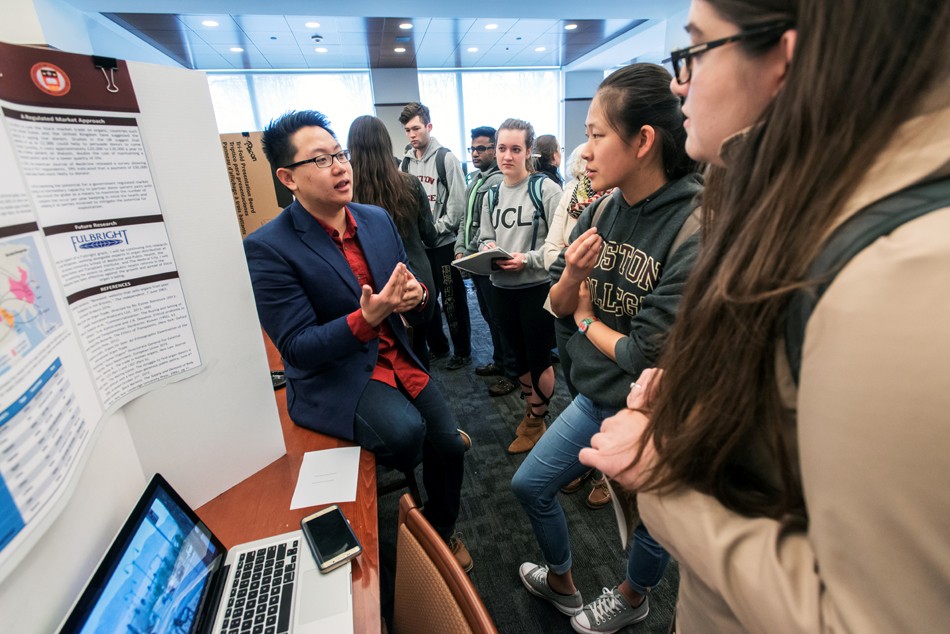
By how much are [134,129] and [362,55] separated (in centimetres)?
723

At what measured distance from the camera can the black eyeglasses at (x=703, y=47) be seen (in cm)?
48

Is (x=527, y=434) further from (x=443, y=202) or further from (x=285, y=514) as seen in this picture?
(x=443, y=202)

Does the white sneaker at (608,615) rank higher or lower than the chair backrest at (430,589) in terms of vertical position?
lower

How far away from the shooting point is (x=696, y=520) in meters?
0.53

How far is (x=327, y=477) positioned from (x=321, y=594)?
0.38 metres

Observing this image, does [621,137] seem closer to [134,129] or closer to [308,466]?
[134,129]

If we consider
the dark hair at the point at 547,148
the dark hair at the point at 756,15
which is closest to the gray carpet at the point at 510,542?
the dark hair at the point at 756,15

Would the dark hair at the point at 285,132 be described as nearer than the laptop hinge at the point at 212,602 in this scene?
No

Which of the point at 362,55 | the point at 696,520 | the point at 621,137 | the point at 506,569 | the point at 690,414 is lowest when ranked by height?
the point at 506,569

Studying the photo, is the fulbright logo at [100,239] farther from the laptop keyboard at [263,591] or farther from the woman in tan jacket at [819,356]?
the woman in tan jacket at [819,356]

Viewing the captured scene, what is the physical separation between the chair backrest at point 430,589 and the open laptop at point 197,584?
116mm

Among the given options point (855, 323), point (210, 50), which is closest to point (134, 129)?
point (855, 323)

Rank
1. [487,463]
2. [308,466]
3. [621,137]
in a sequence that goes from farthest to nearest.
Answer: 1. [487,463]
2. [308,466]
3. [621,137]

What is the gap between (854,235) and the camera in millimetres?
387
